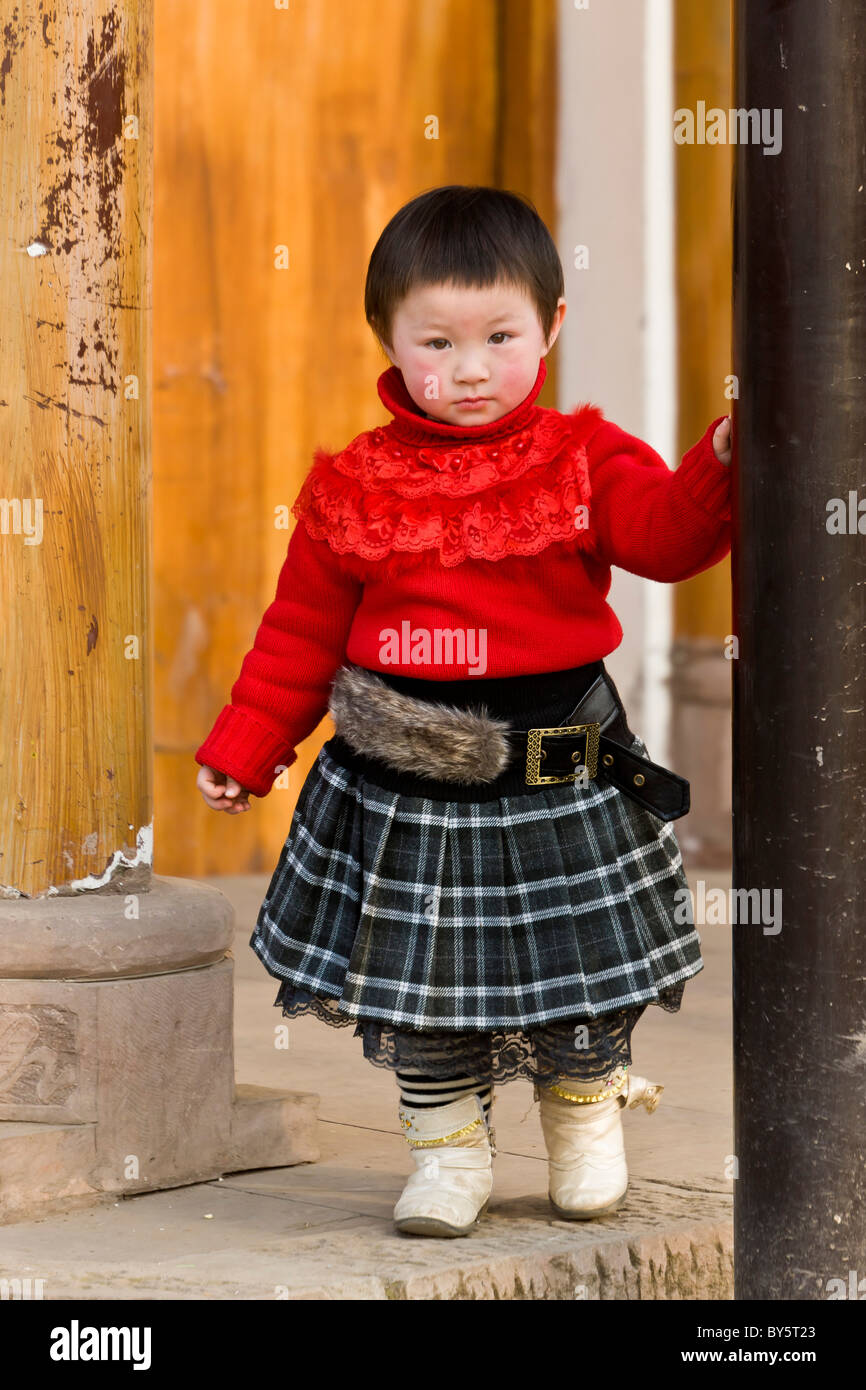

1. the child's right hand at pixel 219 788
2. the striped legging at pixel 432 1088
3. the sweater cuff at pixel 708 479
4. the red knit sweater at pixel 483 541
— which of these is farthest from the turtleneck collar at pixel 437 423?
the striped legging at pixel 432 1088

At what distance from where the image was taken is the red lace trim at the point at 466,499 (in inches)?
101

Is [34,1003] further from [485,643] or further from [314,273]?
[314,273]

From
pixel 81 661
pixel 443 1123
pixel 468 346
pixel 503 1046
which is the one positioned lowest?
pixel 443 1123

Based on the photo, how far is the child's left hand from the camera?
91.3 inches

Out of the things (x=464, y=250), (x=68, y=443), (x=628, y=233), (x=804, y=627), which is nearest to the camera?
Result: (x=804, y=627)

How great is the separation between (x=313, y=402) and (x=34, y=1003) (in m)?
3.01

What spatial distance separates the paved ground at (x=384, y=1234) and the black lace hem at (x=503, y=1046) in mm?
212

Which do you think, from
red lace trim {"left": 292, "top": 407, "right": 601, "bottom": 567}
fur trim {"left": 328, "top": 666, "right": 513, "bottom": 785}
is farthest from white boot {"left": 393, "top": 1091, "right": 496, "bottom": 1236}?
red lace trim {"left": 292, "top": 407, "right": 601, "bottom": 567}

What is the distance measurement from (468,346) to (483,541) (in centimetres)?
26

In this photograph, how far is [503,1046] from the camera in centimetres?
264

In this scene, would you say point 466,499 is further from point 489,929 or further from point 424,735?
point 489,929

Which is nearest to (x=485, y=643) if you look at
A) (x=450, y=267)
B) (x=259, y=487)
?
(x=450, y=267)

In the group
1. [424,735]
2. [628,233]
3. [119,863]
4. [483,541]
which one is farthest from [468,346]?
[628,233]

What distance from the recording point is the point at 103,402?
2.81 m
